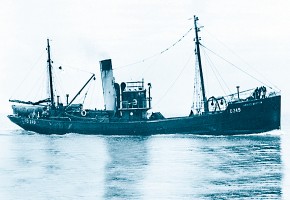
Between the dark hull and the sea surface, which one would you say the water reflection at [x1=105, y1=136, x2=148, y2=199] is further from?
the dark hull

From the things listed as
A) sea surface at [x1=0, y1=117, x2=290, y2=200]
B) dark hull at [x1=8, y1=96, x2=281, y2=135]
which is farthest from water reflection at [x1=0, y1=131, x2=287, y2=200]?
dark hull at [x1=8, y1=96, x2=281, y2=135]

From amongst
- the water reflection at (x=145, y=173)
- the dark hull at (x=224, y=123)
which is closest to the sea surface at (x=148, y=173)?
the water reflection at (x=145, y=173)

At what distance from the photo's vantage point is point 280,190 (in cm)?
2084

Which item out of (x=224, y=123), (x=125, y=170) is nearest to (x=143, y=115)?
(x=224, y=123)

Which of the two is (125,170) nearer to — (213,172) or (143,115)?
(213,172)

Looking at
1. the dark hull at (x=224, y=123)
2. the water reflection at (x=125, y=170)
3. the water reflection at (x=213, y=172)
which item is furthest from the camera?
the dark hull at (x=224, y=123)

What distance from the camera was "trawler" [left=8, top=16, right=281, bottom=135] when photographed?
5106 cm

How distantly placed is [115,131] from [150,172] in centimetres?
2936

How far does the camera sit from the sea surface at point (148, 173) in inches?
824

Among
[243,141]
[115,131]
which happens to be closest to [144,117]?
[115,131]

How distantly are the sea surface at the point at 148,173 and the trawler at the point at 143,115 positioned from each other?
30.6 ft

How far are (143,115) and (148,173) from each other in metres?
28.6

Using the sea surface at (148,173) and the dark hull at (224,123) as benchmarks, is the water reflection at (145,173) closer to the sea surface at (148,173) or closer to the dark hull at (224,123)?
the sea surface at (148,173)

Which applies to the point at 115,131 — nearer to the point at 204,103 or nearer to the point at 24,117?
the point at 204,103
